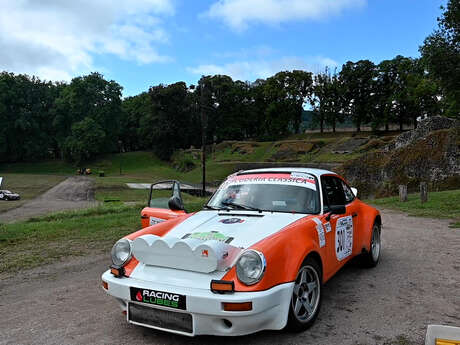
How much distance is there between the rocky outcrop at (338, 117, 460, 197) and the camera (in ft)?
67.9

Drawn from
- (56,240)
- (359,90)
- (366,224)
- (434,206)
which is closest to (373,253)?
(366,224)

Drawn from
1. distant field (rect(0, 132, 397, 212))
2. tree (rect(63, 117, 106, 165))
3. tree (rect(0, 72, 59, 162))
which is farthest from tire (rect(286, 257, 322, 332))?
tree (rect(0, 72, 59, 162))

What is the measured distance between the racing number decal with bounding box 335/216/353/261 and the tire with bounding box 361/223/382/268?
85cm

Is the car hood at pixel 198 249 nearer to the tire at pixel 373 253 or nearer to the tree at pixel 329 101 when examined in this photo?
the tire at pixel 373 253

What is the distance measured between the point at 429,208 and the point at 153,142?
71.7 meters

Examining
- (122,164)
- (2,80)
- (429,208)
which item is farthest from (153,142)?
(429,208)

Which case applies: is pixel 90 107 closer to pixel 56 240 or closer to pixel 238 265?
pixel 56 240

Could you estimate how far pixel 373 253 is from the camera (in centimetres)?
611

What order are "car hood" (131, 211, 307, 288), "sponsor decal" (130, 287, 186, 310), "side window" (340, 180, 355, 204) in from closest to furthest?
1. "sponsor decal" (130, 287, 186, 310)
2. "car hood" (131, 211, 307, 288)
3. "side window" (340, 180, 355, 204)

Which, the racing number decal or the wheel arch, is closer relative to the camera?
the wheel arch

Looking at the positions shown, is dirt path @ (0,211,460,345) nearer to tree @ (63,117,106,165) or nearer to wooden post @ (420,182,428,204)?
wooden post @ (420,182,428,204)

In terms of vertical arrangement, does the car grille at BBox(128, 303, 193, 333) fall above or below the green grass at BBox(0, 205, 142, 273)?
above

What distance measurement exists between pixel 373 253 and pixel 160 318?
13.1 ft

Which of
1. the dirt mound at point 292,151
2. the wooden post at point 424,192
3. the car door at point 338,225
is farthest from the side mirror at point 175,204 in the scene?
the dirt mound at point 292,151
